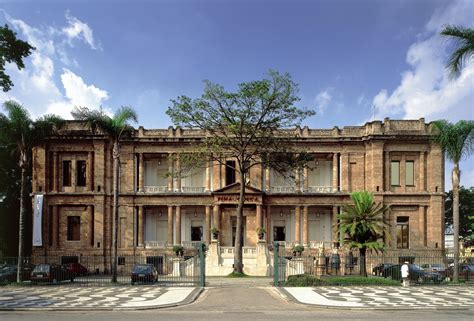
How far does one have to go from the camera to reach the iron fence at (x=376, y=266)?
2927 centimetres

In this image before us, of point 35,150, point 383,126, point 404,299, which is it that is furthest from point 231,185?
point 404,299

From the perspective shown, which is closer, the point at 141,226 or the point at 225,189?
the point at 225,189

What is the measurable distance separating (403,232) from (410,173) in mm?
5664

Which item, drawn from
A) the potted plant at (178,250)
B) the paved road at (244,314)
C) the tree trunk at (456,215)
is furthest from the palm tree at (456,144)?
the potted plant at (178,250)

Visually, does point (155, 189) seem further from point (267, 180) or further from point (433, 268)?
point (433, 268)

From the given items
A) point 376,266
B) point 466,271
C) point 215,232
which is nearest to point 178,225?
point 215,232

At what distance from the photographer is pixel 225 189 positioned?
147 feet

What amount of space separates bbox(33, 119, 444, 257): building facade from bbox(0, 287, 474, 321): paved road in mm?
25565

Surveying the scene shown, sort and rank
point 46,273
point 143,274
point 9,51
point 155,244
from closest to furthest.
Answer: point 9,51 → point 46,273 → point 143,274 → point 155,244

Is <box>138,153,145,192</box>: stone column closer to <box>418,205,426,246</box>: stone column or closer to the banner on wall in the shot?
the banner on wall

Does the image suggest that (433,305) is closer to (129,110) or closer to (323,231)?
(129,110)

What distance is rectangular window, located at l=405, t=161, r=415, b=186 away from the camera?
4609 cm

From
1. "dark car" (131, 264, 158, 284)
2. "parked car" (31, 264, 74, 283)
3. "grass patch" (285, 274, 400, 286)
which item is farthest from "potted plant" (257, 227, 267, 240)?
"parked car" (31, 264, 74, 283)

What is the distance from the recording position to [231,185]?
146 ft
